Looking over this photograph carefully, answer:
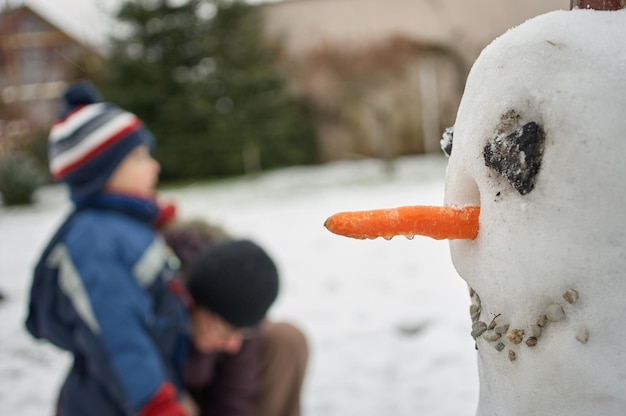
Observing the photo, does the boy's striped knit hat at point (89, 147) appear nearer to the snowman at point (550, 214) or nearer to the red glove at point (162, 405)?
the red glove at point (162, 405)

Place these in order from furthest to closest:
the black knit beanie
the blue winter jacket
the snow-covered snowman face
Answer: the black knit beanie
the blue winter jacket
the snow-covered snowman face

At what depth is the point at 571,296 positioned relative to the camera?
56cm

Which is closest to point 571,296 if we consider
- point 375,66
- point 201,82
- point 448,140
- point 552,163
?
point 552,163

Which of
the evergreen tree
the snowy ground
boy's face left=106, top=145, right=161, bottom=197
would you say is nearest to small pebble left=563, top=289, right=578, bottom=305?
boy's face left=106, top=145, right=161, bottom=197

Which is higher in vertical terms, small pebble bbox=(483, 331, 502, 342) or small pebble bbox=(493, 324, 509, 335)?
small pebble bbox=(493, 324, 509, 335)

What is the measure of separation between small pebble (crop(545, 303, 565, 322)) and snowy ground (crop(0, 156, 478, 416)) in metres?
1.83

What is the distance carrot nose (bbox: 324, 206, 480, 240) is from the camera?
62 cm

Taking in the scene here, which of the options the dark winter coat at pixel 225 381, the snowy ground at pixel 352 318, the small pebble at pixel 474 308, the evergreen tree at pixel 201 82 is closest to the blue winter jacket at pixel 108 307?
the dark winter coat at pixel 225 381

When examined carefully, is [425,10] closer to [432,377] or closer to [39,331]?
[432,377]

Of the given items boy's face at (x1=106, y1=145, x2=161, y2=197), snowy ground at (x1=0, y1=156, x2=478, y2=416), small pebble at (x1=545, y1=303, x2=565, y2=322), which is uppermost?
small pebble at (x1=545, y1=303, x2=565, y2=322)

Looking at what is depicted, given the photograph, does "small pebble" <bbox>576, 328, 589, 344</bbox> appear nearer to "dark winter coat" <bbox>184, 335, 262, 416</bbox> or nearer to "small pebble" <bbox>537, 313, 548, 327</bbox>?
"small pebble" <bbox>537, 313, 548, 327</bbox>

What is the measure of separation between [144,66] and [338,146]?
374cm

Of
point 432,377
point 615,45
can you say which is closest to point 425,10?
point 432,377

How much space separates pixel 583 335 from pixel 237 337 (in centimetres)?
145
